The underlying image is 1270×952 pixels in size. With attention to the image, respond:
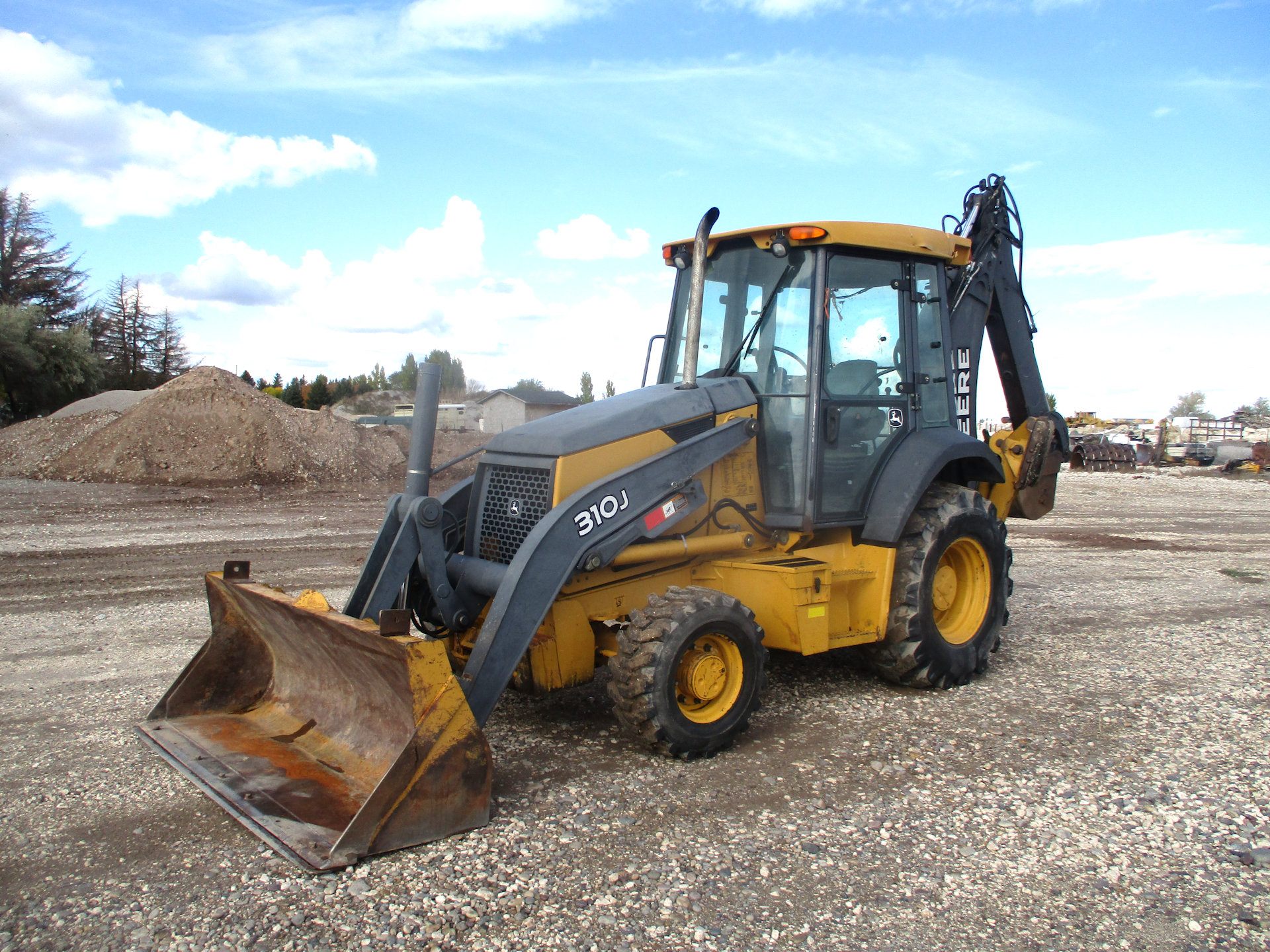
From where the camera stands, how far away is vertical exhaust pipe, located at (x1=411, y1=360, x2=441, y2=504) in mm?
4883

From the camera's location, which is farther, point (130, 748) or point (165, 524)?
point (165, 524)

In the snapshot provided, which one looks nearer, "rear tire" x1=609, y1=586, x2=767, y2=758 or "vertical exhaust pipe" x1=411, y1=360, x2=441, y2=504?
"rear tire" x1=609, y1=586, x2=767, y2=758

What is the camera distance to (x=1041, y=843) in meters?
4.00

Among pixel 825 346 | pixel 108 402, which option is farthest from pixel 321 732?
pixel 108 402

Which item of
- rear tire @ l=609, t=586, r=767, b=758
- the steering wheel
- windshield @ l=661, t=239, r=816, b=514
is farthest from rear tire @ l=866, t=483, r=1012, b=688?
rear tire @ l=609, t=586, r=767, b=758

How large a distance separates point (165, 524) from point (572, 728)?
1128cm

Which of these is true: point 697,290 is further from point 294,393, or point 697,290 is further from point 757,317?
point 294,393

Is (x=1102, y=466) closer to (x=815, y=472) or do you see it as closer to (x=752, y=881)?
(x=815, y=472)

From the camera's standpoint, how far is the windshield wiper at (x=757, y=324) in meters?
5.71

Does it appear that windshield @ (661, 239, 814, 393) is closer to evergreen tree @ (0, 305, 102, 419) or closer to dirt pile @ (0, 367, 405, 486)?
dirt pile @ (0, 367, 405, 486)

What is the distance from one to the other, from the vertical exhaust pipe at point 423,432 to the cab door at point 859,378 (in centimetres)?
213

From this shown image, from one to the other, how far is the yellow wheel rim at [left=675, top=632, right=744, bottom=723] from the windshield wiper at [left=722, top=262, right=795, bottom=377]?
5.84 feet

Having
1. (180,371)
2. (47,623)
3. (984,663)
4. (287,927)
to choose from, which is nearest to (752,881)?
(287,927)

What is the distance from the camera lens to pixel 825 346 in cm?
561
